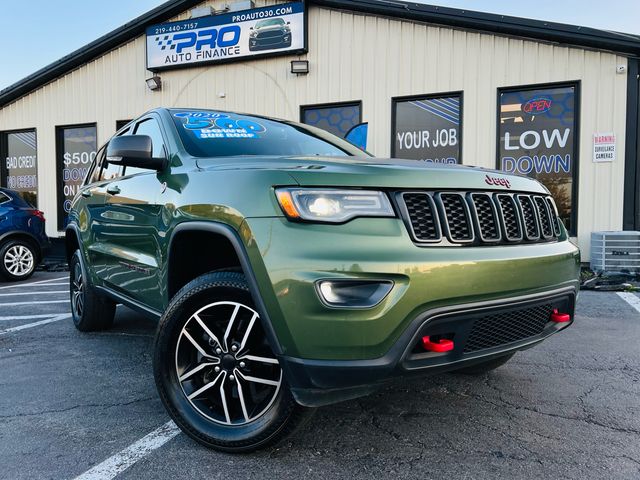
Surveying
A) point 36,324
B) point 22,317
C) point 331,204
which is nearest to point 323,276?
point 331,204

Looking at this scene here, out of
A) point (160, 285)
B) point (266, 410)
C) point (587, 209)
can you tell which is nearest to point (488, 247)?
point (266, 410)

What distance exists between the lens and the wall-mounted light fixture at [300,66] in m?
9.38

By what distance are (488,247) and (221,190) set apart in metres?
1.14

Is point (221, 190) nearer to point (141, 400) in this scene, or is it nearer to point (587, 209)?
point (141, 400)

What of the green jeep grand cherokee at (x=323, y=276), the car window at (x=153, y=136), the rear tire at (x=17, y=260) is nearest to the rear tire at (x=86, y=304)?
the car window at (x=153, y=136)

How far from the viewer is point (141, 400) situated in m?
2.83

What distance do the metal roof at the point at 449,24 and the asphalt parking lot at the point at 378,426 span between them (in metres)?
5.43

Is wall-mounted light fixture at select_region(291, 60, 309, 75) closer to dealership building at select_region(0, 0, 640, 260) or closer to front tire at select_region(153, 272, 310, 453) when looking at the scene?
dealership building at select_region(0, 0, 640, 260)

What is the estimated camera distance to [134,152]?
2.66 metres

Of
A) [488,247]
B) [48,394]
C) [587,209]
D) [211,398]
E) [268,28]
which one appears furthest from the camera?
[268,28]

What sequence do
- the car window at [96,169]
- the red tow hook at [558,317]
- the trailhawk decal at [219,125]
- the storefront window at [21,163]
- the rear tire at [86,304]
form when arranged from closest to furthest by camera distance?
1. the red tow hook at [558,317]
2. the trailhawk decal at [219,125]
3. the rear tire at [86,304]
4. the car window at [96,169]
5. the storefront window at [21,163]

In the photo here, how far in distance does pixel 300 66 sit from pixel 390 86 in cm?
174

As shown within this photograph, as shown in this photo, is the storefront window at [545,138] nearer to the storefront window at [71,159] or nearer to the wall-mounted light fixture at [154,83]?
the wall-mounted light fixture at [154,83]

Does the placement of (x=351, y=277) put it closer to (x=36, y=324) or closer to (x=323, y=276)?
(x=323, y=276)
